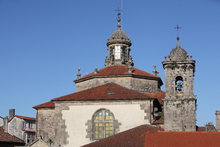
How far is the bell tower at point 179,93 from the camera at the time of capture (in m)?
36.6

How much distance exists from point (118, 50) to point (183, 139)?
1689 cm

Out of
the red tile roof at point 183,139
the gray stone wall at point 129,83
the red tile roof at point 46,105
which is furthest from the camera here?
the gray stone wall at point 129,83

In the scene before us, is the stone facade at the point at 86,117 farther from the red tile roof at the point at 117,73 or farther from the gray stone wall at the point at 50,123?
the red tile roof at the point at 117,73

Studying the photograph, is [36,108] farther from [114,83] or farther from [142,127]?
[142,127]

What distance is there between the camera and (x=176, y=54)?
38062 millimetres

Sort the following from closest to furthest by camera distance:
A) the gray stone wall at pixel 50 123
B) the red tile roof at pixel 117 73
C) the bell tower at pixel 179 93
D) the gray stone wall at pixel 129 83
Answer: the bell tower at pixel 179 93 < the gray stone wall at pixel 50 123 < the gray stone wall at pixel 129 83 < the red tile roof at pixel 117 73

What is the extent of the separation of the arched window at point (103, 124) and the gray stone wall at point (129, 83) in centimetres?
536

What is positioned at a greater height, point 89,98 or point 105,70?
point 105,70

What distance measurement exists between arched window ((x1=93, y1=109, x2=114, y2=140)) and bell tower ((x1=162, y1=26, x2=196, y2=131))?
4.54 meters

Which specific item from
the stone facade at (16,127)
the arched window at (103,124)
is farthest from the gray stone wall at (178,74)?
the stone facade at (16,127)

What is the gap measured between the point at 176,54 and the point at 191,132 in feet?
21.7

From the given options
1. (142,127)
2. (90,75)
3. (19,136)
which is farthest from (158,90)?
(19,136)

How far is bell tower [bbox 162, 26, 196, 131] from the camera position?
36594 mm

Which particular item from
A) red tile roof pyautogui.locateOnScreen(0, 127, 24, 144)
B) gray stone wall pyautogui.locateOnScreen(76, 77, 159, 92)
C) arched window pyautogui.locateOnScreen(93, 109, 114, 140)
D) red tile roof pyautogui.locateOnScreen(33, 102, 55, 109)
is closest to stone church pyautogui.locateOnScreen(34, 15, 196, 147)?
arched window pyautogui.locateOnScreen(93, 109, 114, 140)
